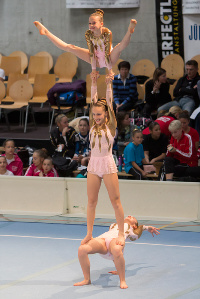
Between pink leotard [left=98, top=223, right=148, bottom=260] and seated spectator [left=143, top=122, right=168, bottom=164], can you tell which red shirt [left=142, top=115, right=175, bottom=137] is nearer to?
seated spectator [left=143, top=122, right=168, bottom=164]

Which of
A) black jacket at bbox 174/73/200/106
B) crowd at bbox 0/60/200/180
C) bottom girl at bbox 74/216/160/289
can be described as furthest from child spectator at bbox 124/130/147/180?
bottom girl at bbox 74/216/160/289

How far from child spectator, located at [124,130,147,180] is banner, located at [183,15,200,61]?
4165 mm

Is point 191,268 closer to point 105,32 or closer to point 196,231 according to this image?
point 196,231

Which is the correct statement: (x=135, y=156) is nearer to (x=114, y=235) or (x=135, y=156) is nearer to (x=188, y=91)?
(x=188, y=91)

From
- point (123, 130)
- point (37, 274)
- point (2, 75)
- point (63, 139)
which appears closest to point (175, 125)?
point (123, 130)

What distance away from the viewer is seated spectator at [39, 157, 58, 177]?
30.5ft

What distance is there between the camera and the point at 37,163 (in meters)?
9.42

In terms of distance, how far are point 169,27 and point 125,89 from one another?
8.75 feet

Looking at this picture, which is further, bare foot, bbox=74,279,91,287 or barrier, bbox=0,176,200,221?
barrier, bbox=0,176,200,221

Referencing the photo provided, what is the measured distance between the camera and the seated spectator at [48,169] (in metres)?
9.30

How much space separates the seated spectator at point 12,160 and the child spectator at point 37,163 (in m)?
0.30

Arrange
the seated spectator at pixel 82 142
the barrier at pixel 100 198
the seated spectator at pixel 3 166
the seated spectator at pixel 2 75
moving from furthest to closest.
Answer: the seated spectator at pixel 2 75, the seated spectator at pixel 82 142, the seated spectator at pixel 3 166, the barrier at pixel 100 198

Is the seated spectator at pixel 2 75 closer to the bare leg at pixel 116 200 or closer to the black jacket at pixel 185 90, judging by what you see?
the black jacket at pixel 185 90

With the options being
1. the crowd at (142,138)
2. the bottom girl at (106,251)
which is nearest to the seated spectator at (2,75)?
the crowd at (142,138)
